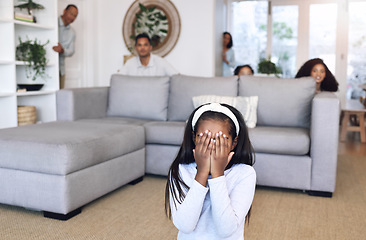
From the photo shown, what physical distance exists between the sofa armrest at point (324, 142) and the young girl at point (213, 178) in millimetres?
1625

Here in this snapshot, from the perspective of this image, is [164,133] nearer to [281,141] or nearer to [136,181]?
[136,181]

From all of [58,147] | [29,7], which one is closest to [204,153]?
[58,147]

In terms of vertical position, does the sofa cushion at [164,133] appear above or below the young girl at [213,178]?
below

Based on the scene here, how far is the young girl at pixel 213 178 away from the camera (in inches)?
44.8

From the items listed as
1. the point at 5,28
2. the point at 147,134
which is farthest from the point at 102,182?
the point at 5,28

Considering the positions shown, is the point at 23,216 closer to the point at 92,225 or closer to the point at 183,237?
the point at 92,225

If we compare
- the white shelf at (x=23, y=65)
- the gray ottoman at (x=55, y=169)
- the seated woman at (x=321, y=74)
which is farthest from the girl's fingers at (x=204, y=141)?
the white shelf at (x=23, y=65)

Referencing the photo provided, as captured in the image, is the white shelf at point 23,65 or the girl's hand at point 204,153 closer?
the girl's hand at point 204,153

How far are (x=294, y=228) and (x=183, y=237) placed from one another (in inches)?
43.7

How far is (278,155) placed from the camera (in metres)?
2.91

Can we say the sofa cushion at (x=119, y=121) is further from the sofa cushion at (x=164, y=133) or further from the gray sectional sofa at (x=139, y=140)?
the sofa cushion at (x=164, y=133)

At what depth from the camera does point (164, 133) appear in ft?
10.5

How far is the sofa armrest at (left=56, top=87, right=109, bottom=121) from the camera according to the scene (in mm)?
3469

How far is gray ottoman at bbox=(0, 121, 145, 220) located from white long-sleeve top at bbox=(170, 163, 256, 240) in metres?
1.11
